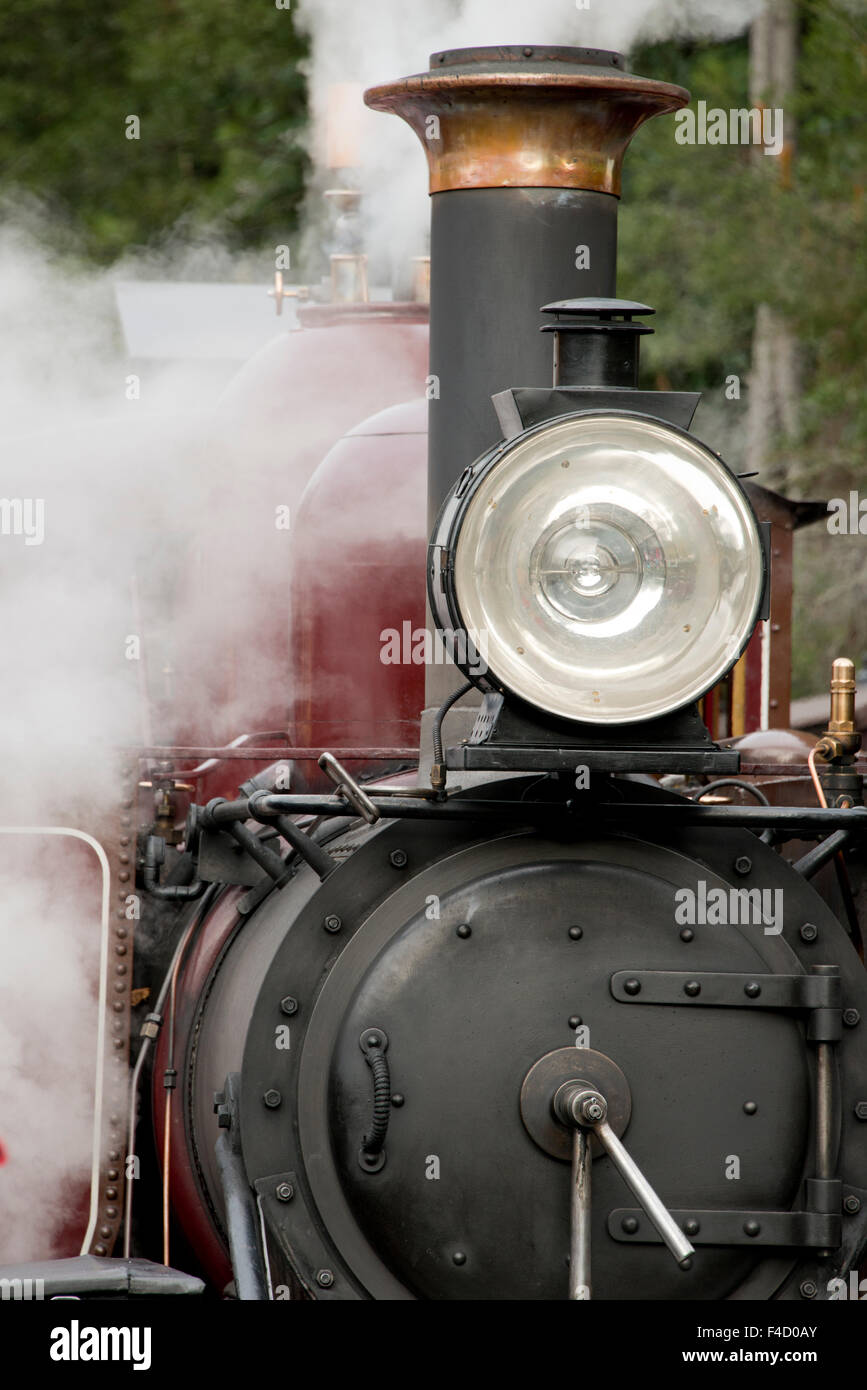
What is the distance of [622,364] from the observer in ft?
8.14

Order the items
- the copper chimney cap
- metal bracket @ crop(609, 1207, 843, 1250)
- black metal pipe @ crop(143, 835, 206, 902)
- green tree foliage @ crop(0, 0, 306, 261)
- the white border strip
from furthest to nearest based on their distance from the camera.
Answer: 1. green tree foliage @ crop(0, 0, 306, 261)
2. black metal pipe @ crop(143, 835, 206, 902)
3. the white border strip
4. the copper chimney cap
5. metal bracket @ crop(609, 1207, 843, 1250)

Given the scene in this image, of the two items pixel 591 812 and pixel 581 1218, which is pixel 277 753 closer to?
pixel 591 812

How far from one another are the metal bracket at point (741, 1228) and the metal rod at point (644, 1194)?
0.21ft

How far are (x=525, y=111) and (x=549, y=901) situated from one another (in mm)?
1126

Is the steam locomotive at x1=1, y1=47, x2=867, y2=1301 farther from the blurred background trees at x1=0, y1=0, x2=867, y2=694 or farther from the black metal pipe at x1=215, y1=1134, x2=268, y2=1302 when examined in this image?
the blurred background trees at x1=0, y1=0, x2=867, y2=694

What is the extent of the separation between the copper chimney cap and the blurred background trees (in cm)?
823

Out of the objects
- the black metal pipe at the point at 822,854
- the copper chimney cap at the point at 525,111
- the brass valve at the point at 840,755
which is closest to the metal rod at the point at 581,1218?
the black metal pipe at the point at 822,854

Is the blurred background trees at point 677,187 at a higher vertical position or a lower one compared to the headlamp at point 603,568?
higher

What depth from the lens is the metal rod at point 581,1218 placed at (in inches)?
93.7

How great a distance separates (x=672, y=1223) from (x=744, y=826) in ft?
1.83

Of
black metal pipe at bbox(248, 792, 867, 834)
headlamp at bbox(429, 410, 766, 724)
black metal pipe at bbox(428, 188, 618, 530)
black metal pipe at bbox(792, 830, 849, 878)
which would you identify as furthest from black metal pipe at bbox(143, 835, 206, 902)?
black metal pipe at bbox(792, 830, 849, 878)

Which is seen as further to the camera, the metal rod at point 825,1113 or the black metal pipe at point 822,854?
the black metal pipe at point 822,854

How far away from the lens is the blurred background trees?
1183 centimetres

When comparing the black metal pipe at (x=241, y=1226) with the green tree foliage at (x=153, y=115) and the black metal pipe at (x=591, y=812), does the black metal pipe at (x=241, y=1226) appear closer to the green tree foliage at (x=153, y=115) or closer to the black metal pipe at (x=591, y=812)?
the black metal pipe at (x=591, y=812)
